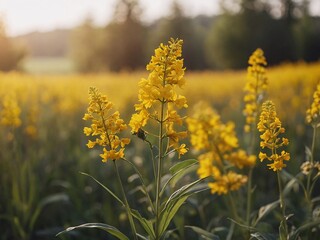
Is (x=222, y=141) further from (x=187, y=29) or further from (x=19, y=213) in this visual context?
(x=187, y=29)

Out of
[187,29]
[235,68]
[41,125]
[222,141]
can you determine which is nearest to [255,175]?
[222,141]

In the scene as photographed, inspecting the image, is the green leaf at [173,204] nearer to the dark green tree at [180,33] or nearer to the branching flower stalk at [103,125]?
the branching flower stalk at [103,125]

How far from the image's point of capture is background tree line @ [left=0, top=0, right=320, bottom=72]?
3797 centimetres

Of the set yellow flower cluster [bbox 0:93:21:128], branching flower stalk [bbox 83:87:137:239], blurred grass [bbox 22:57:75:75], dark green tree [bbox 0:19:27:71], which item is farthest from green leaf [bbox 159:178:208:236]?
blurred grass [bbox 22:57:75:75]

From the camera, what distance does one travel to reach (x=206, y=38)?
155ft

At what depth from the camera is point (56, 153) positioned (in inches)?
242

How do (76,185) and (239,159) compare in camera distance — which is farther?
(76,185)

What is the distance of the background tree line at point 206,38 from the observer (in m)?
38.0

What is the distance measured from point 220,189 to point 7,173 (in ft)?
7.66

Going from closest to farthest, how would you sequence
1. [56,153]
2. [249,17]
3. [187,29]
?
[56,153] < [249,17] < [187,29]

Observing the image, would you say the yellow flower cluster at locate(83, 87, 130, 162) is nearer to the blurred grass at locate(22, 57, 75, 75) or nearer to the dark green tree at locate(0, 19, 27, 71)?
the dark green tree at locate(0, 19, 27, 71)

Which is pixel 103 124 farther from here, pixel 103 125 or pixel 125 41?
pixel 125 41

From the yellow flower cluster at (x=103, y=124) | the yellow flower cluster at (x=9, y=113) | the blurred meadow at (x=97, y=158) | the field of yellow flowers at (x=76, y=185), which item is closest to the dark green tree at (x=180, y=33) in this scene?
the blurred meadow at (x=97, y=158)

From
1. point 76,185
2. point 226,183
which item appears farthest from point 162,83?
point 76,185
